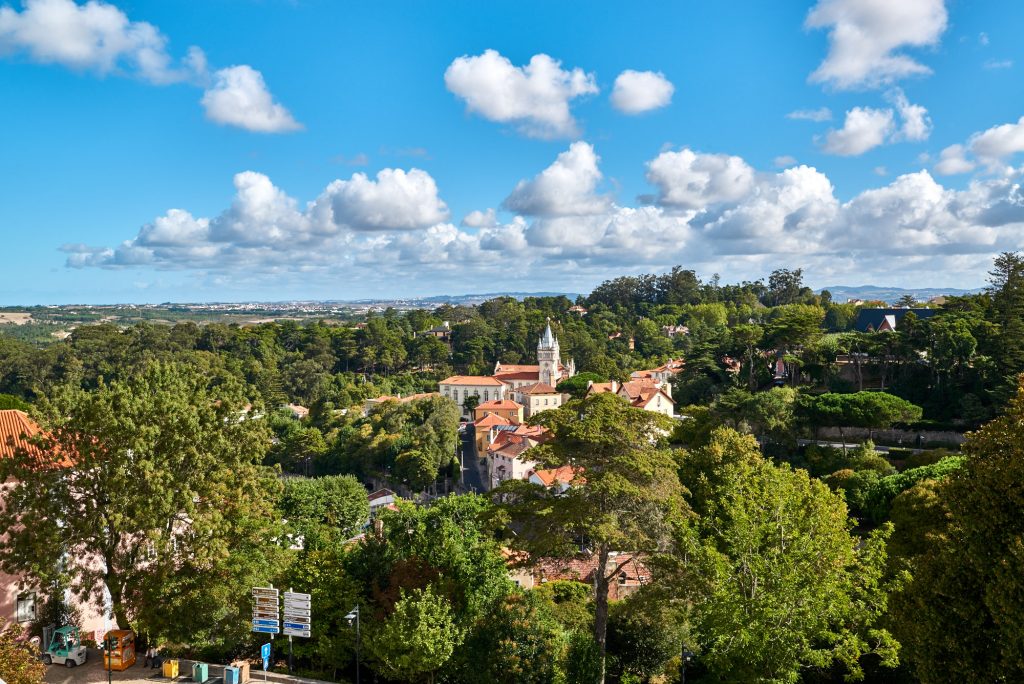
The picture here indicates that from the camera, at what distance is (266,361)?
3051 inches

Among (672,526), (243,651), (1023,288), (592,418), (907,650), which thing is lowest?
(243,651)

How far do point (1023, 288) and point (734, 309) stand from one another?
204 feet

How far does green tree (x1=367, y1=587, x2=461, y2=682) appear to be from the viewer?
1393cm

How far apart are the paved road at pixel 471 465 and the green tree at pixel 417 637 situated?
89.9ft

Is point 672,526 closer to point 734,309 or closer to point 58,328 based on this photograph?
point 734,309

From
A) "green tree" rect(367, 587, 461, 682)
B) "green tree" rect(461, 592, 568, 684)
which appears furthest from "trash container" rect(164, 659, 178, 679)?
"green tree" rect(461, 592, 568, 684)

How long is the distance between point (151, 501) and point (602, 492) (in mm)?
8539

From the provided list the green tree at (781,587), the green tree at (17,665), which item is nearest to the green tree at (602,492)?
the green tree at (781,587)

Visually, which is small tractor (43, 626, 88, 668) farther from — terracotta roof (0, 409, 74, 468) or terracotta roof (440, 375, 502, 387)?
terracotta roof (440, 375, 502, 387)

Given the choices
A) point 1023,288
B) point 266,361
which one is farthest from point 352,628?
point 266,361

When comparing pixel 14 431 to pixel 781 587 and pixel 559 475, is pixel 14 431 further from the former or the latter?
pixel 559 475

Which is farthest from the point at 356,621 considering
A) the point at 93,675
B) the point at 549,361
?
the point at 549,361

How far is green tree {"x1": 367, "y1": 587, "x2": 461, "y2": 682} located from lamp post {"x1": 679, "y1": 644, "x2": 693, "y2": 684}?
5147 millimetres

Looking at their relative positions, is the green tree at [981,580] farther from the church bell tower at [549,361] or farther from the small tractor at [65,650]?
the church bell tower at [549,361]
